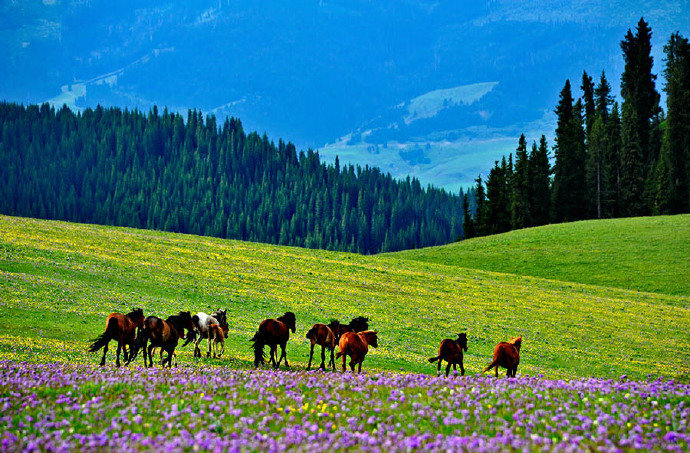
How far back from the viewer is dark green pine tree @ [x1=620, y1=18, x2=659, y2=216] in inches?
4459

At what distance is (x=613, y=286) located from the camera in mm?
74062

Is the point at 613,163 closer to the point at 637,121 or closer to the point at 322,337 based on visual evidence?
the point at 637,121

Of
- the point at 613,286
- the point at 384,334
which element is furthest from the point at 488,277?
the point at 384,334

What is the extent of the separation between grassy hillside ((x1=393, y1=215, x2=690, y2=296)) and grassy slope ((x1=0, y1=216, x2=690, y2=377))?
10141 mm

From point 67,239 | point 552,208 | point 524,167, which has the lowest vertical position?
point 67,239

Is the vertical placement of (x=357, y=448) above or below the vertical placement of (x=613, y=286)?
below

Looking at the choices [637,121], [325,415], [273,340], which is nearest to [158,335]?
[273,340]

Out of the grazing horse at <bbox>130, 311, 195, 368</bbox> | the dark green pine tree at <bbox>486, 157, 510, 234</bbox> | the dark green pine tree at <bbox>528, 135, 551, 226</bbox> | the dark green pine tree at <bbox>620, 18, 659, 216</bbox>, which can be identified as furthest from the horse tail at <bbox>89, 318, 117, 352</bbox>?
the dark green pine tree at <bbox>486, 157, 510, 234</bbox>

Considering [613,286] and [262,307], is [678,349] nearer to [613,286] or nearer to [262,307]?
Answer: [262,307]

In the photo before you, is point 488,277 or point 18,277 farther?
point 488,277

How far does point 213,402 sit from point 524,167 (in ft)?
398

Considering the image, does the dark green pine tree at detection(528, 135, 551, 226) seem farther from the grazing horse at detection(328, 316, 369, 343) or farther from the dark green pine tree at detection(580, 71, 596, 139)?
the grazing horse at detection(328, 316, 369, 343)

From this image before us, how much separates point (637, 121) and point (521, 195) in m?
29.9

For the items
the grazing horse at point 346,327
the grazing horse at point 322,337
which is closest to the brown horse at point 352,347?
the grazing horse at point 322,337
